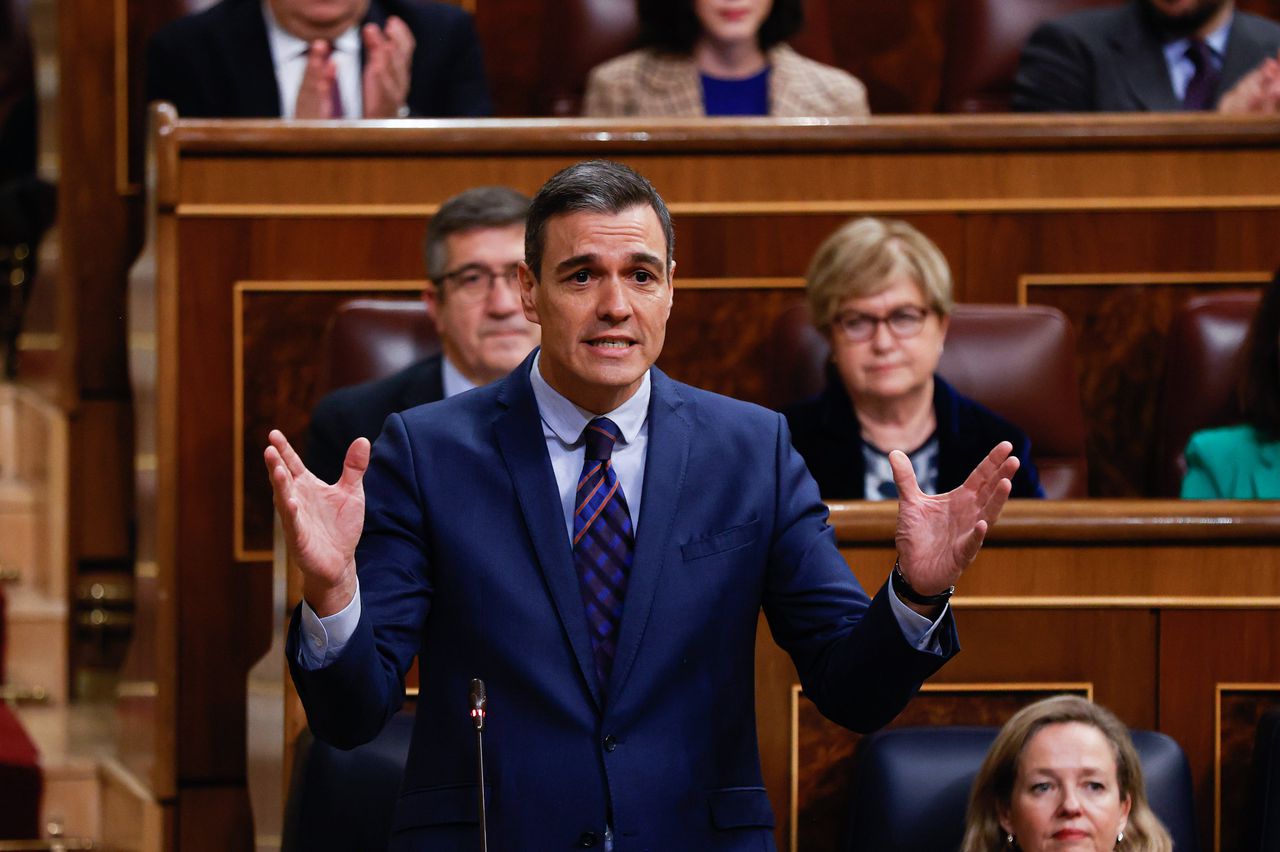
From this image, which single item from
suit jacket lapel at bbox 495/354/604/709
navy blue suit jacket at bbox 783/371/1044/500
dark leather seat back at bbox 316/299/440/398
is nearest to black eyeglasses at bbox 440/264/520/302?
dark leather seat back at bbox 316/299/440/398

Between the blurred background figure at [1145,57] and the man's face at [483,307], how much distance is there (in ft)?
2.15

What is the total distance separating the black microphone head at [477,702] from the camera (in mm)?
704

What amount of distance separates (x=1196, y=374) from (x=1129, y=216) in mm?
154

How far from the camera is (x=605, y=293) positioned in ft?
2.50

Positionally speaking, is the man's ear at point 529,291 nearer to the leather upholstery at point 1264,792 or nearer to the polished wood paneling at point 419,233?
the leather upholstery at point 1264,792

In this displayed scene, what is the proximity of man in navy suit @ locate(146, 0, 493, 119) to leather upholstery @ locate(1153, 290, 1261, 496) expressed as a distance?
2.21ft

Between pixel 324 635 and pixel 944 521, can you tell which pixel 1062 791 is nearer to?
pixel 944 521

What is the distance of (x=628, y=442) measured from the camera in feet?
2.62

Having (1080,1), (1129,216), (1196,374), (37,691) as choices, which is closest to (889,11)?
(1080,1)

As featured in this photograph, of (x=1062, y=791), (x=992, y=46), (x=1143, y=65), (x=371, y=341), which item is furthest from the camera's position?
(x=992, y=46)

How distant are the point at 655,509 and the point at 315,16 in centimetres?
102

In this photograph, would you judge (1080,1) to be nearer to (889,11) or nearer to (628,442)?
(889,11)

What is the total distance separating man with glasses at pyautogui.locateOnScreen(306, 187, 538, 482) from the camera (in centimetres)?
133

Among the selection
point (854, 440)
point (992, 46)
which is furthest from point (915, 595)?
point (992, 46)
